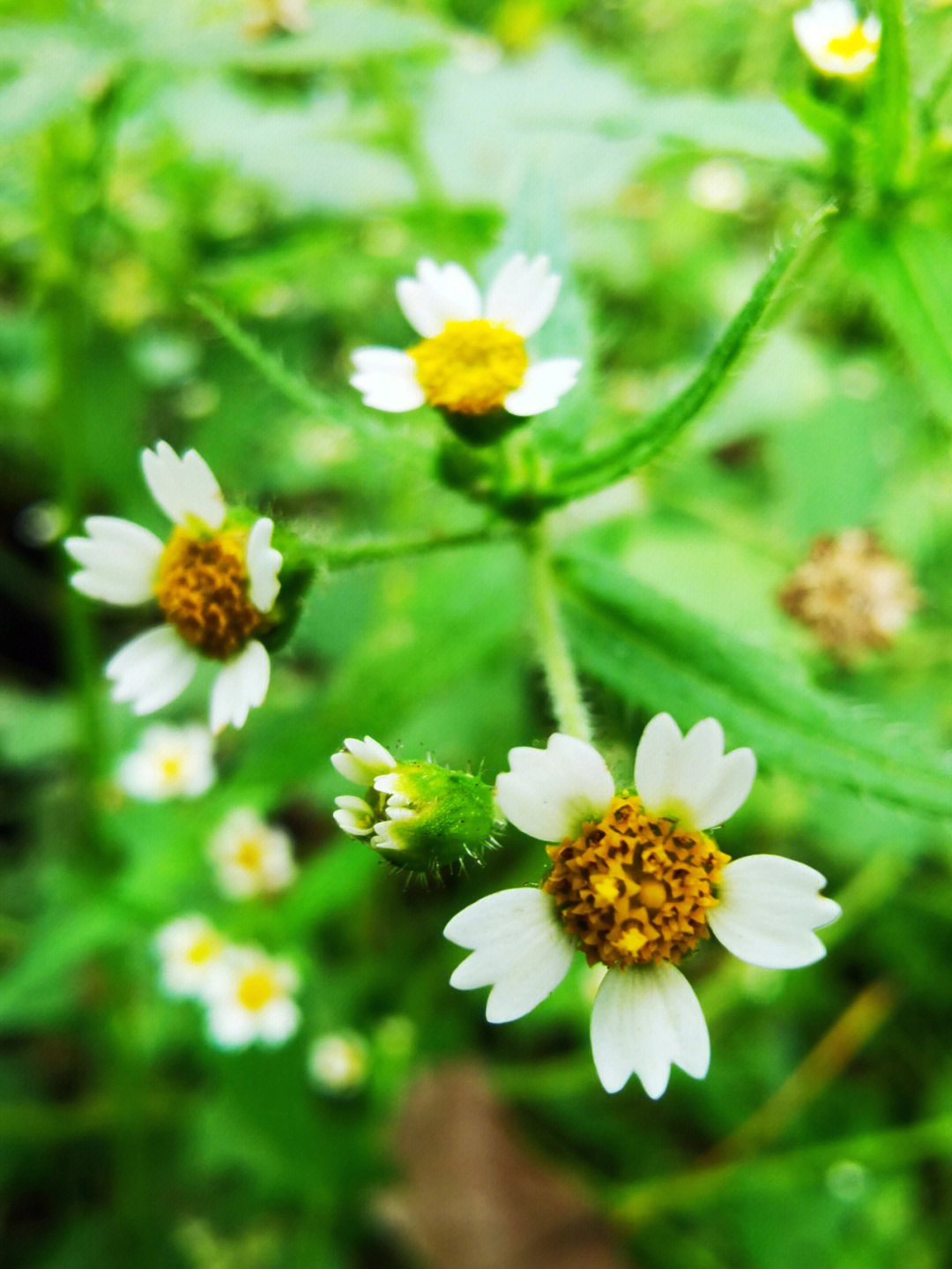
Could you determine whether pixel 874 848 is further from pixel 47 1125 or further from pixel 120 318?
pixel 120 318

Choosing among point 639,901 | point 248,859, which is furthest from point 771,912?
point 248,859

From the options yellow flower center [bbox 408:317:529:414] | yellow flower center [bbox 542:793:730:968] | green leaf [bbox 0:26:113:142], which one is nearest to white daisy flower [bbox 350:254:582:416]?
yellow flower center [bbox 408:317:529:414]

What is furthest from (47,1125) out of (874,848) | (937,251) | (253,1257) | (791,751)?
(937,251)

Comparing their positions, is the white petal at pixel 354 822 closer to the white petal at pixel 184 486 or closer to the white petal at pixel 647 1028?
the white petal at pixel 647 1028

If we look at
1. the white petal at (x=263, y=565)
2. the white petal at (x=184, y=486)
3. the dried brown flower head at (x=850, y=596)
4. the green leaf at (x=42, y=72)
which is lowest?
the white petal at (x=263, y=565)

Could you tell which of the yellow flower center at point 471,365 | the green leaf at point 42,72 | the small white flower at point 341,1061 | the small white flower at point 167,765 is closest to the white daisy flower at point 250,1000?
the small white flower at point 341,1061
